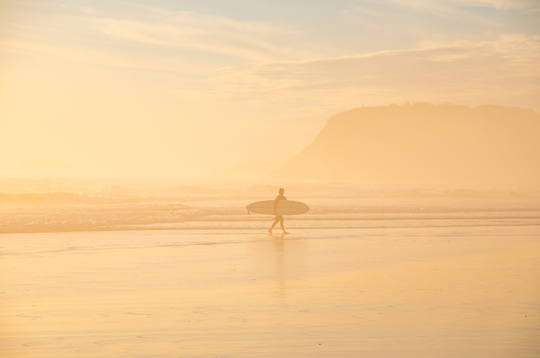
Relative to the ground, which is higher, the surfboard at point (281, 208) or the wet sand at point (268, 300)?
the surfboard at point (281, 208)

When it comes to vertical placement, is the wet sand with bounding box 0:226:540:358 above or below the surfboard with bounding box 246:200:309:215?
below

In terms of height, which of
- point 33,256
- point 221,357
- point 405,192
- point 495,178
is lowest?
point 221,357

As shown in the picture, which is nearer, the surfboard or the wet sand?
the wet sand

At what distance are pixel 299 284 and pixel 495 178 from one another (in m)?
210

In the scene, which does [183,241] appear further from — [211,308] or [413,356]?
[413,356]

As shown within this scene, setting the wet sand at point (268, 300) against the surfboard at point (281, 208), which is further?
the surfboard at point (281, 208)

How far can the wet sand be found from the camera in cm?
562

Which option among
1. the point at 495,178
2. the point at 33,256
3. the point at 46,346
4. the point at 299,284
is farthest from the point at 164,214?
the point at 495,178

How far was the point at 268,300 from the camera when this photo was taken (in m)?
7.86

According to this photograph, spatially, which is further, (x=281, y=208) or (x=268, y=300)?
(x=281, y=208)

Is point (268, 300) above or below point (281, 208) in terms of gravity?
below

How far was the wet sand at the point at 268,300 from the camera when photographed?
5625 millimetres

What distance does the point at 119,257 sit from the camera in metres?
12.6

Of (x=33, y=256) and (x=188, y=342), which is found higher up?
(x=33, y=256)
